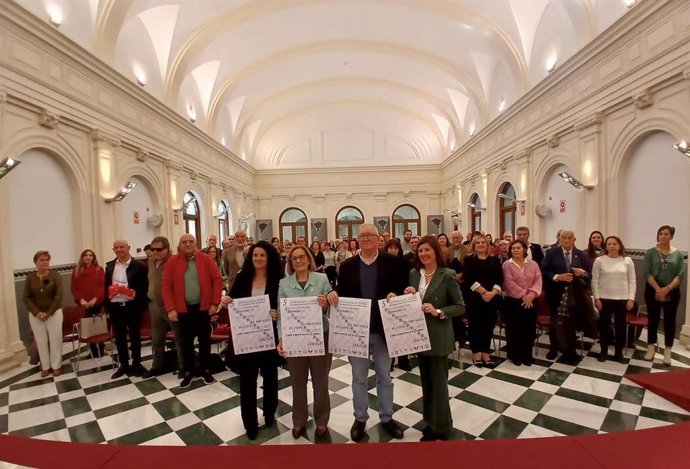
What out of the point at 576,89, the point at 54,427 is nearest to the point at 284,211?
the point at 576,89

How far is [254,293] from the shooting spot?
3.01m

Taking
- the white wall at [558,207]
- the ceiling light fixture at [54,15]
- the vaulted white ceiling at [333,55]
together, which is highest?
the vaulted white ceiling at [333,55]

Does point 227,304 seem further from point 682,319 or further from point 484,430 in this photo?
point 682,319

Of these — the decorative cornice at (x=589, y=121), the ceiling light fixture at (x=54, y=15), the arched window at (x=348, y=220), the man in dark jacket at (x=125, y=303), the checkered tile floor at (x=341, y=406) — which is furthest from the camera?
the arched window at (x=348, y=220)

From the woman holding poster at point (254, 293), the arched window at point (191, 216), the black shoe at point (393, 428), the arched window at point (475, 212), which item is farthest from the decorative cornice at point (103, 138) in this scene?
the arched window at point (475, 212)

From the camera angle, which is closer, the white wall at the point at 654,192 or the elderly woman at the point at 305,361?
the elderly woman at the point at 305,361

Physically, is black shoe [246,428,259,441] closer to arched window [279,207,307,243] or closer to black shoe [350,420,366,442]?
black shoe [350,420,366,442]

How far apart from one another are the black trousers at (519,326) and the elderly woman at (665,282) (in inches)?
57.9

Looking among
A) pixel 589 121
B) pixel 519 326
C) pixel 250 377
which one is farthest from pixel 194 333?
pixel 589 121

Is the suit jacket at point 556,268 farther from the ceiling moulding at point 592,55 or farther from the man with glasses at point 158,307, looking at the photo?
the man with glasses at point 158,307

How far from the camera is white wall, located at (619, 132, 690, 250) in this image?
5.20 metres

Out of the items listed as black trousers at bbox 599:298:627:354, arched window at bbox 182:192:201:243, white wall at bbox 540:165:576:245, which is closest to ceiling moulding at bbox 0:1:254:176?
arched window at bbox 182:192:201:243

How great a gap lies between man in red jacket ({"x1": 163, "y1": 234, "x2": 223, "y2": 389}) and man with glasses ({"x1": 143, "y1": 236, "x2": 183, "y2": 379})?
0.21 m

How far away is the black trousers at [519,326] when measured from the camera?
4.54 meters
